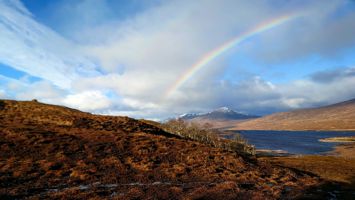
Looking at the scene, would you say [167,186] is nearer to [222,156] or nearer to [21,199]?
[21,199]

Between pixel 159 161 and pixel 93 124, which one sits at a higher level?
pixel 93 124

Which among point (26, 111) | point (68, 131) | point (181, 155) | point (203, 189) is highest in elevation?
point (26, 111)

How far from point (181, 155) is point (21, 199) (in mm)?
31128

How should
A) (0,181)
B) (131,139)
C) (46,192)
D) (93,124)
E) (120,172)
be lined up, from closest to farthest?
(46,192) < (0,181) < (120,172) < (131,139) < (93,124)

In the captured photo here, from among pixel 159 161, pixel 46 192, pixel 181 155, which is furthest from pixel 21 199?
pixel 181 155

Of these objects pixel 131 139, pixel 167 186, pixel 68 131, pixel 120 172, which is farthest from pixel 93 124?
pixel 167 186

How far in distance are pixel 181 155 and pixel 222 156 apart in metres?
8.43

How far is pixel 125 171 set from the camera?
1639 inches

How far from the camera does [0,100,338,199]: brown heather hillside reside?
31916 millimetres

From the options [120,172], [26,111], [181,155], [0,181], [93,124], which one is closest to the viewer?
[0,181]

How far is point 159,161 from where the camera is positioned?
4900 centimetres

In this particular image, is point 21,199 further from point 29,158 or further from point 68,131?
point 68,131

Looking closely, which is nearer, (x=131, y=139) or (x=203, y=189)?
(x=203, y=189)

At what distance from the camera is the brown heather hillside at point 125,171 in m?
31.9
